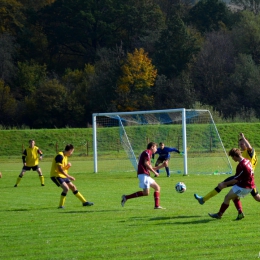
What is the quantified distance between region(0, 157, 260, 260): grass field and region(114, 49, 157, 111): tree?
57.5 m

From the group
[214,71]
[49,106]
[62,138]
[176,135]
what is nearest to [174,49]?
[214,71]

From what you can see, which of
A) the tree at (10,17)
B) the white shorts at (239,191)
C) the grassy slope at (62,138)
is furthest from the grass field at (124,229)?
the tree at (10,17)

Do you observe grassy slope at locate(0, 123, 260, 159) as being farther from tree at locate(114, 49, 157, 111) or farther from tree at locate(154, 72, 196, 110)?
tree at locate(114, 49, 157, 111)

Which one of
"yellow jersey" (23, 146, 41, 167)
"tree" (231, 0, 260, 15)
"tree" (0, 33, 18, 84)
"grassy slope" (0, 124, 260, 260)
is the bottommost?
"grassy slope" (0, 124, 260, 260)

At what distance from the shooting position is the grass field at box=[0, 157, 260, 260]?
1162 cm

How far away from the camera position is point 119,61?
269 ft

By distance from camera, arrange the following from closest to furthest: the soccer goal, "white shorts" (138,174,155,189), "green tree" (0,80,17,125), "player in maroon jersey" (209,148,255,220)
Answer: "player in maroon jersey" (209,148,255,220) < "white shorts" (138,174,155,189) < the soccer goal < "green tree" (0,80,17,125)

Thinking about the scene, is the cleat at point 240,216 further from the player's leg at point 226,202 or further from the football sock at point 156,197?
the football sock at point 156,197

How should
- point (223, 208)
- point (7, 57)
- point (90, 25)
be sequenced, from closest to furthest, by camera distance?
point (223, 208), point (7, 57), point (90, 25)

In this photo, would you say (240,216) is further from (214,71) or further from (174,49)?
(174,49)

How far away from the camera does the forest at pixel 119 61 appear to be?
78.4 meters

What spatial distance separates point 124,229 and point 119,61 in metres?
68.8

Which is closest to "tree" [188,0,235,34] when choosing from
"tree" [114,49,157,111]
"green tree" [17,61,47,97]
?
"tree" [114,49,157,111]

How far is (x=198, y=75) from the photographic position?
269ft
